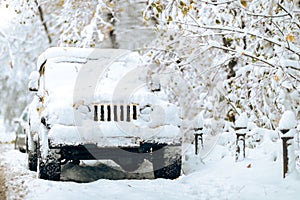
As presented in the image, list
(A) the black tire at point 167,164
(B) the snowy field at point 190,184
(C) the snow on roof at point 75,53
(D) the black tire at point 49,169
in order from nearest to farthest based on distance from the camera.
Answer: (B) the snowy field at point 190,184, (D) the black tire at point 49,169, (A) the black tire at point 167,164, (C) the snow on roof at point 75,53

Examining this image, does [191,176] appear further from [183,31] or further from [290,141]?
[183,31]

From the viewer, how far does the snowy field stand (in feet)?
18.2

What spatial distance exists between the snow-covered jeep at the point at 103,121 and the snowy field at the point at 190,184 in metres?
0.43

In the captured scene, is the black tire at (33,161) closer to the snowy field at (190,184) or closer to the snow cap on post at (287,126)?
the snowy field at (190,184)

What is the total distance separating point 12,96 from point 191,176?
22.4 meters

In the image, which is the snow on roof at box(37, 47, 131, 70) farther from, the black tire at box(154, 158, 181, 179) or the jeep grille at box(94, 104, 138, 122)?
the black tire at box(154, 158, 181, 179)

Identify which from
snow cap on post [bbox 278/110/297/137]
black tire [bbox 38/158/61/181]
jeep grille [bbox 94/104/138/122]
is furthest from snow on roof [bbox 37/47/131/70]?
snow cap on post [bbox 278/110/297/137]

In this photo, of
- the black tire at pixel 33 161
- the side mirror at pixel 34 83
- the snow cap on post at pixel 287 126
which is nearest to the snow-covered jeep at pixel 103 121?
the side mirror at pixel 34 83

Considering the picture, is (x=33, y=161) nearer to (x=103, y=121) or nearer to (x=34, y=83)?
(x=34, y=83)

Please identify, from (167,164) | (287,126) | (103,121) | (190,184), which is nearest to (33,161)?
(103,121)

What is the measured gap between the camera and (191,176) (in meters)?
7.27

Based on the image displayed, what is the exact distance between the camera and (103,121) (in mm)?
6613

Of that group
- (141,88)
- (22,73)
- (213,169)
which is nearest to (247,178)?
(213,169)

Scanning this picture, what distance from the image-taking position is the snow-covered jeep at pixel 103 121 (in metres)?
6.40
